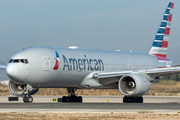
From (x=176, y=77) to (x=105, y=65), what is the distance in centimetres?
1570

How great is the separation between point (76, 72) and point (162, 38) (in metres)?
14.9

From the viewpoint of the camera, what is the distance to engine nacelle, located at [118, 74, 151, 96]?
1109 inches

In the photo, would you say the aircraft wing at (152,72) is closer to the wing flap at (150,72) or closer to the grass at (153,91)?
the wing flap at (150,72)

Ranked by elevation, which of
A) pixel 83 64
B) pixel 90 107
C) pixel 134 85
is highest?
pixel 83 64

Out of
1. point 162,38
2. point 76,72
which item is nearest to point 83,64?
point 76,72

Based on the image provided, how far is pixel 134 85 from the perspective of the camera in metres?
29.6

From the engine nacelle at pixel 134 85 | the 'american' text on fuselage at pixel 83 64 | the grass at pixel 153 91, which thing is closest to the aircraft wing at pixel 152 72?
the engine nacelle at pixel 134 85

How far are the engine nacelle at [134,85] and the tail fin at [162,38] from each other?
11797 mm

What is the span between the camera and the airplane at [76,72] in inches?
1073

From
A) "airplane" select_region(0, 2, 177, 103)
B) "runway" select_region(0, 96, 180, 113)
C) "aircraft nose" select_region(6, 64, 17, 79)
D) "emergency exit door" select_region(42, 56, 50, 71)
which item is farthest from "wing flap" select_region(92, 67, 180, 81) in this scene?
"aircraft nose" select_region(6, 64, 17, 79)

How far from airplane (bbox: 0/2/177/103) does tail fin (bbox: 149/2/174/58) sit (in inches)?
203

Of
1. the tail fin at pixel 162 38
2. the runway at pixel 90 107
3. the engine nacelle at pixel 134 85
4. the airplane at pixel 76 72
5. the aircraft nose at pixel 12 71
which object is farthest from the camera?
the tail fin at pixel 162 38

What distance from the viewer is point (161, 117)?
16219 millimetres

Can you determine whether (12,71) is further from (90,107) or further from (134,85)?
(134,85)
